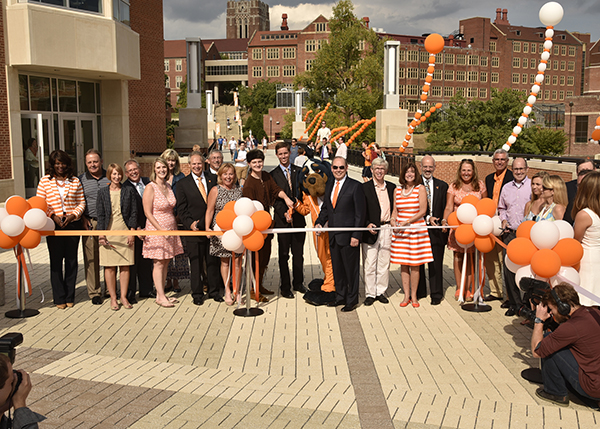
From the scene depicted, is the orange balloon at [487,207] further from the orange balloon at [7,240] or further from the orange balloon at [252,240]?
the orange balloon at [7,240]

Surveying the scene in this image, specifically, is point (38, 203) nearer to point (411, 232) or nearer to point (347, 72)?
point (411, 232)

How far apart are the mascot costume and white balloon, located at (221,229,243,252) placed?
4.21ft

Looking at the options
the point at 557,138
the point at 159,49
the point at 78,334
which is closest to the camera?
the point at 78,334

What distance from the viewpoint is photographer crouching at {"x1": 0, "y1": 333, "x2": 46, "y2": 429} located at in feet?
9.73

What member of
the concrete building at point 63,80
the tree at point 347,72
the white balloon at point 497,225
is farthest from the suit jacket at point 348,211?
the tree at point 347,72

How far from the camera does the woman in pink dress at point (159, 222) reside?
796cm

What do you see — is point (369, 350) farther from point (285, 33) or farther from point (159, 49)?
point (285, 33)

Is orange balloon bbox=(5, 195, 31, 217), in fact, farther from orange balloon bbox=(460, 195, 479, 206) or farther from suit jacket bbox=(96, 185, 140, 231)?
orange balloon bbox=(460, 195, 479, 206)

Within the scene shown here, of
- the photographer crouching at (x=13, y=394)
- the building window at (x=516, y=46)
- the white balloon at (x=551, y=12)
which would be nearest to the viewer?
the photographer crouching at (x=13, y=394)

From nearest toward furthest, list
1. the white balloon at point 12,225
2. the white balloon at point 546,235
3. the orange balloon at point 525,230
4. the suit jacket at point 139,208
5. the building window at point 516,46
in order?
the white balloon at point 546,235 < the orange balloon at point 525,230 < the white balloon at point 12,225 < the suit jacket at point 139,208 < the building window at point 516,46

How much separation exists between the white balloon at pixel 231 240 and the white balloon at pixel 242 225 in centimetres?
9

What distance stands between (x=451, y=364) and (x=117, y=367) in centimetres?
343

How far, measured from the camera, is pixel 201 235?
8242 millimetres

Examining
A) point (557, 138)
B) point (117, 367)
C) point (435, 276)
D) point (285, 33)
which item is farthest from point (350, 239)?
point (285, 33)
